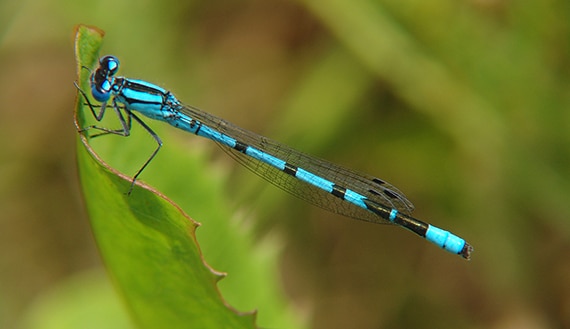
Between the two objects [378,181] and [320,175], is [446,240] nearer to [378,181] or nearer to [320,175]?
[378,181]

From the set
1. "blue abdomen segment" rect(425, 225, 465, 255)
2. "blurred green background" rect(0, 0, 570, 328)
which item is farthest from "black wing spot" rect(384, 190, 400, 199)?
"blurred green background" rect(0, 0, 570, 328)

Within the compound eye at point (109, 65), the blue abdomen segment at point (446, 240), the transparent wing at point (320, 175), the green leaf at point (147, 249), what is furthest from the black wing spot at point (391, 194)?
the green leaf at point (147, 249)

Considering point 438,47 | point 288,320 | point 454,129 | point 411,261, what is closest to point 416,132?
point 454,129

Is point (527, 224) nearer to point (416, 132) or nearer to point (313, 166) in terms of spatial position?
point (416, 132)

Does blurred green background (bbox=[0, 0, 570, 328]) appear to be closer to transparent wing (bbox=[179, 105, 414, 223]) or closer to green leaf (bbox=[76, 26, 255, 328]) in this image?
transparent wing (bbox=[179, 105, 414, 223])

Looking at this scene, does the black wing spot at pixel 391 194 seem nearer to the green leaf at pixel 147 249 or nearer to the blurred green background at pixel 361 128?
the blurred green background at pixel 361 128
